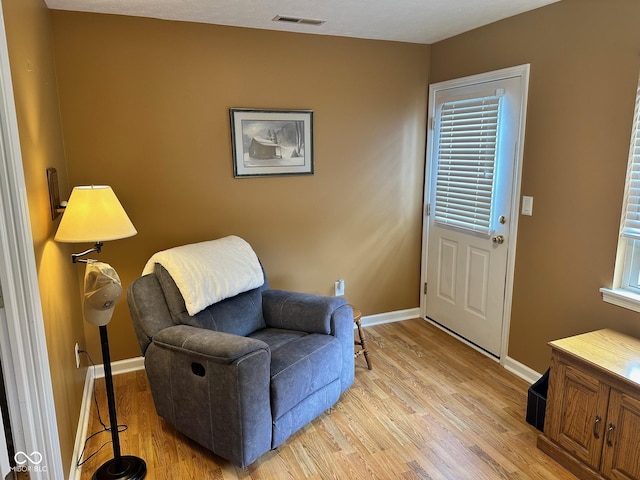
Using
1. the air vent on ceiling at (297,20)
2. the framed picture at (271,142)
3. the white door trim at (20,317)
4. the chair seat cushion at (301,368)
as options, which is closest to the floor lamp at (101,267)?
the white door trim at (20,317)

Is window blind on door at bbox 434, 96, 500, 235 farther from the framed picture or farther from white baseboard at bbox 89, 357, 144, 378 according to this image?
white baseboard at bbox 89, 357, 144, 378

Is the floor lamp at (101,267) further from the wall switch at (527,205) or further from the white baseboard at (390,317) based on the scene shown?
the wall switch at (527,205)

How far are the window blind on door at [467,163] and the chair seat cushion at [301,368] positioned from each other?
4.85ft

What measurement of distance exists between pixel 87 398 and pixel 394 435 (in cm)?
183

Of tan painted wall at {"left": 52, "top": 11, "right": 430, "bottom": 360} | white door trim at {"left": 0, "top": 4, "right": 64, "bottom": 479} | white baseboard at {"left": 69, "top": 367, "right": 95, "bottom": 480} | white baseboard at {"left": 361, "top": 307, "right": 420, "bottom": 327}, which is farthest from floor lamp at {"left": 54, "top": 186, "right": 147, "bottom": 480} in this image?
white baseboard at {"left": 361, "top": 307, "right": 420, "bottom": 327}

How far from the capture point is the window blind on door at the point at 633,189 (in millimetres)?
2211

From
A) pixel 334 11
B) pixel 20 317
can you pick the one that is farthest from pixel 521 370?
pixel 20 317

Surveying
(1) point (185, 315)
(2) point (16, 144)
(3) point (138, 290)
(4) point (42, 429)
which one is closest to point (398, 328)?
(1) point (185, 315)

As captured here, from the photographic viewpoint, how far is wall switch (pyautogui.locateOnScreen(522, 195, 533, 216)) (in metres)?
2.84

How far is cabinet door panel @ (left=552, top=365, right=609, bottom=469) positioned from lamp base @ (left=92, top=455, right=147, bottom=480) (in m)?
2.04

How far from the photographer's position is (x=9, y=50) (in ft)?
5.29

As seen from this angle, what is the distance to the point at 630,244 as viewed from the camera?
2320 millimetres

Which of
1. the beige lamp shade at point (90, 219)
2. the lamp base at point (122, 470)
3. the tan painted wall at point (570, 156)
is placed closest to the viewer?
the beige lamp shade at point (90, 219)

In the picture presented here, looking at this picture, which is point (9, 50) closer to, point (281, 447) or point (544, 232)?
point (281, 447)
